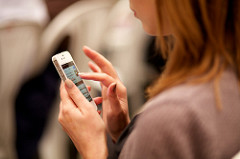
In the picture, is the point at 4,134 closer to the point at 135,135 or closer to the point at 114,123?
the point at 114,123

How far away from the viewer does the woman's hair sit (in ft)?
1.56

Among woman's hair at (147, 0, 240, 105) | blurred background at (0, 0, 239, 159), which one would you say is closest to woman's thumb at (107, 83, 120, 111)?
woman's hair at (147, 0, 240, 105)

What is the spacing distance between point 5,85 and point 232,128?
3.62ft

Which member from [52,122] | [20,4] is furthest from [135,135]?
[20,4]

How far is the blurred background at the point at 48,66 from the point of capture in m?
1.35

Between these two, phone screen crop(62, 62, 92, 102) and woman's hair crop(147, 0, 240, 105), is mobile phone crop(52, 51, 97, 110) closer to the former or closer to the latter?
phone screen crop(62, 62, 92, 102)

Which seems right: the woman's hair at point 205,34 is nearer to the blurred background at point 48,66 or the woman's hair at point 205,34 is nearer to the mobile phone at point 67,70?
the mobile phone at point 67,70

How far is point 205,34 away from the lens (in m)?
0.50

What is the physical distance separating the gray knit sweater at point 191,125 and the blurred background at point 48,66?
0.86m

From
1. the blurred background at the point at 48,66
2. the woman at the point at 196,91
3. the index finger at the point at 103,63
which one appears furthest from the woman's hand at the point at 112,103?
the blurred background at the point at 48,66

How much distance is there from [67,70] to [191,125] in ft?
0.86

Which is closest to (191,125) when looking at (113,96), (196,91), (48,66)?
(196,91)

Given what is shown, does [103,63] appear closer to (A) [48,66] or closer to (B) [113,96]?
(B) [113,96]

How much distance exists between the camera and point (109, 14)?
1521mm
